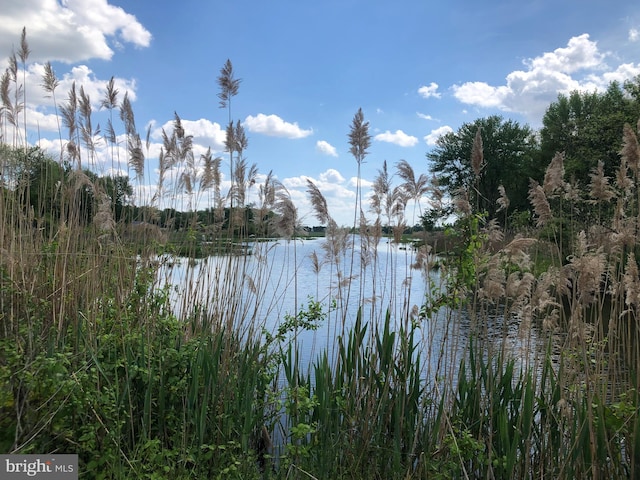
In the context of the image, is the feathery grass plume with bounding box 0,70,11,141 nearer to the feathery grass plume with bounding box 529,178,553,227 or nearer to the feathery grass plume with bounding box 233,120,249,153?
the feathery grass plume with bounding box 233,120,249,153

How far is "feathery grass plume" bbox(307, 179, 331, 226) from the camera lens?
3.14 meters

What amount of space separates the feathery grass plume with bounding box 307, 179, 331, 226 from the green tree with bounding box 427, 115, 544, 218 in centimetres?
2758

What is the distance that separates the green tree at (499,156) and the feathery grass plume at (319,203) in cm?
2758

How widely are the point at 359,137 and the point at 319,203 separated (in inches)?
24.9

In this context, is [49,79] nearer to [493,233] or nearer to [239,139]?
[239,139]

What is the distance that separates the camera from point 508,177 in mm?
31688

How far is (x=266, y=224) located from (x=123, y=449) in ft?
6.23

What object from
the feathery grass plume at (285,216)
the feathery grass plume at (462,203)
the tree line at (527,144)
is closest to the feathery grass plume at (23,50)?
the feathery grass plume at (285,216)

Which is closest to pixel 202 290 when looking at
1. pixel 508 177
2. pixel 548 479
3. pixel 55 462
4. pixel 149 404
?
pixel 149 404

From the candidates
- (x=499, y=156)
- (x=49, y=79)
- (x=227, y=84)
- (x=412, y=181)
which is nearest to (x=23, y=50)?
(x=49, y=79)

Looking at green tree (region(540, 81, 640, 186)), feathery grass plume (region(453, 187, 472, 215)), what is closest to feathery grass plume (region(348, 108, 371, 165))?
feathery grass plume (region(453, 187, 472, 215))

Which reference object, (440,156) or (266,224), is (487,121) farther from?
(266,224)

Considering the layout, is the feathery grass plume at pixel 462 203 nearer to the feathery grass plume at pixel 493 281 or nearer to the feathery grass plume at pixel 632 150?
the feathery grass plume at pixel 493 281

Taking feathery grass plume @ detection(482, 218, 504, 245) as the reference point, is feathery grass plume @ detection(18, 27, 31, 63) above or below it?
above
